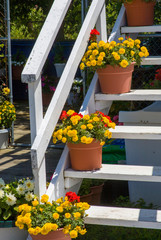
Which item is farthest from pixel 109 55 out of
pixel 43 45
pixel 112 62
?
pixel 43 45

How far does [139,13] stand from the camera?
4172mm

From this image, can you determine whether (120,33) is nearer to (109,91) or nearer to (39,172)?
(109,91)

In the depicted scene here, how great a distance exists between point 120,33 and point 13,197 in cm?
200

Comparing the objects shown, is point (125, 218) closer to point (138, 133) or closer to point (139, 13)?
point (138, 133)

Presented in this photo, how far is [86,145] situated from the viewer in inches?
115

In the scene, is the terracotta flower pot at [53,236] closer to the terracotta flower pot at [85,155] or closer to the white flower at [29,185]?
the white flower at [29,185]

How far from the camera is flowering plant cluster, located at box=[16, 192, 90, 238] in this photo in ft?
8.14

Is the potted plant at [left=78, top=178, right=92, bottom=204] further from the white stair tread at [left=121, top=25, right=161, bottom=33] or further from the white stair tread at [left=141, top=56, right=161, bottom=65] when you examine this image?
the white stair tread at [left=121, top=25, right=161, bottom=33]

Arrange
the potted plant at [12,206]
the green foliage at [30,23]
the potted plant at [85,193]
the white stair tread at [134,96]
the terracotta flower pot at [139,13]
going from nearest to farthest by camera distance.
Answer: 1. the potted plant at [12,206]
2. the white stair tread at [134,96]
3. the potted plant at [85,193]
4. the terracotta flower pot at [139,13]
5. the green foliage at [30,23]

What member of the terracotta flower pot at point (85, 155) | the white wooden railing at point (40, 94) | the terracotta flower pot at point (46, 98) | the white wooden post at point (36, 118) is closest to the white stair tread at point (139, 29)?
the white wooden railing at point (40, 94)

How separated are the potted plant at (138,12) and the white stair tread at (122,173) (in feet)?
5.69

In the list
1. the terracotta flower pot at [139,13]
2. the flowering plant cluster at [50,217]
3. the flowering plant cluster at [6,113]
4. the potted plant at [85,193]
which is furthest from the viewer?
the flowering plant cluster at [6,113]

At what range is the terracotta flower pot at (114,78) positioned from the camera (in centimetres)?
342

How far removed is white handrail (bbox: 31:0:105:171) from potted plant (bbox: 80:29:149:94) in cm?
13
